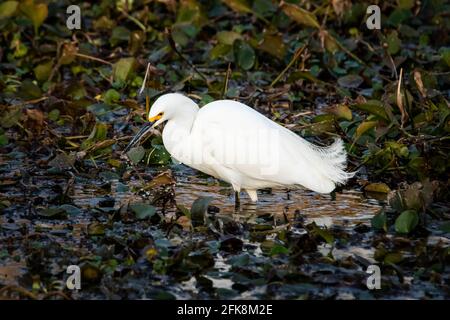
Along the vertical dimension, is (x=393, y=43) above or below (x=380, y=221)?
above

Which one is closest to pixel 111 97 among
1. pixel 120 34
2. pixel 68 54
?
pixel 68 54

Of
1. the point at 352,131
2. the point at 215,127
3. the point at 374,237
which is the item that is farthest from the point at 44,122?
the point at 374,237

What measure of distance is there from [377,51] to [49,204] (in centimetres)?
442

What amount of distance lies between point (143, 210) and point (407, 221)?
155cm

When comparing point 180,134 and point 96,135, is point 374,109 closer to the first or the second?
point 180,134

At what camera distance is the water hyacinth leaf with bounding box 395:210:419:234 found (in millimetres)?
5453

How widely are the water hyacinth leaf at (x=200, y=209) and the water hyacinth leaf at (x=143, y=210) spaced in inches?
9.8

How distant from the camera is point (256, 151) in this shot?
19.6 feet

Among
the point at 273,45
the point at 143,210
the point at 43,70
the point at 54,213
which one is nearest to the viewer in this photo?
the point at 143,210

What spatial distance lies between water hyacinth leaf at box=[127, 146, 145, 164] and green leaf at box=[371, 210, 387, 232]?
5.78 feet

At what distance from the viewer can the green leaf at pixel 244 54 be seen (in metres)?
8.44

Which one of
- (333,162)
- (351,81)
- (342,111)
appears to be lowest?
(333,162)

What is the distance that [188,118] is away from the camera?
6039 millimetres

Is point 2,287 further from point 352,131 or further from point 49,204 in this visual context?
point 352,131
